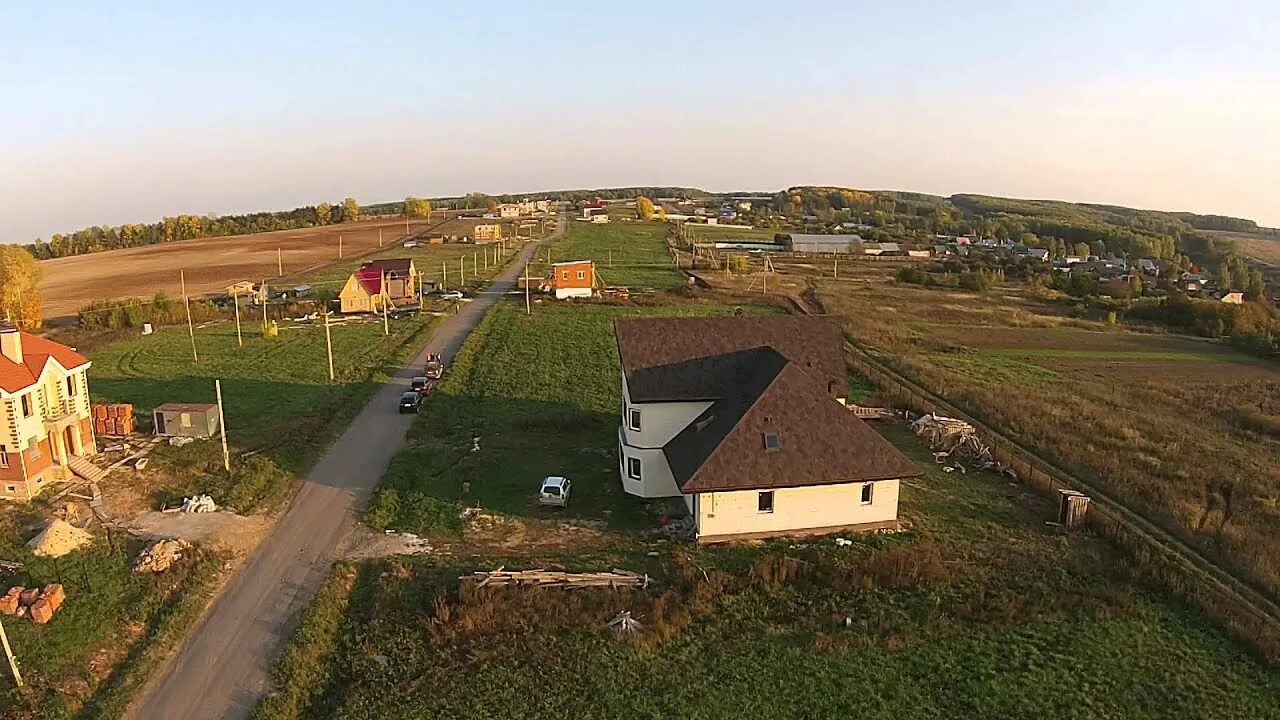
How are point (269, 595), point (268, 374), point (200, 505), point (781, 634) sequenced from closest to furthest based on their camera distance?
point (781, 634), point (269, 595), point (200, 505), point (268, 374)

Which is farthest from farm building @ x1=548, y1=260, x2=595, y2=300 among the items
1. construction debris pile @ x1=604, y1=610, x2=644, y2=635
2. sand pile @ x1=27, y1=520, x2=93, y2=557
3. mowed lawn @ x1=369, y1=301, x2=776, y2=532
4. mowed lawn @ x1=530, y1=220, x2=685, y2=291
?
construction debris pile @ x1=604, y1=610, x2=644, y2=635

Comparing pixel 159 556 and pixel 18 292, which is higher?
pixel 18 292

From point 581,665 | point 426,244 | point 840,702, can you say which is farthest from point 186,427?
point 426,244

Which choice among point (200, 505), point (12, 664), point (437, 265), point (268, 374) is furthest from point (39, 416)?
point (437, 265)

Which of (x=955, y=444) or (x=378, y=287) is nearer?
(x=955, y=444)

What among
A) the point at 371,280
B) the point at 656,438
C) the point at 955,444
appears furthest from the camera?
the point at 371,280

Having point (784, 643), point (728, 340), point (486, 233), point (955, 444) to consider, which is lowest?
point (784, 643)

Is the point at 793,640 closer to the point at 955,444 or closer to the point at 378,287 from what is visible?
the point at 955,444
